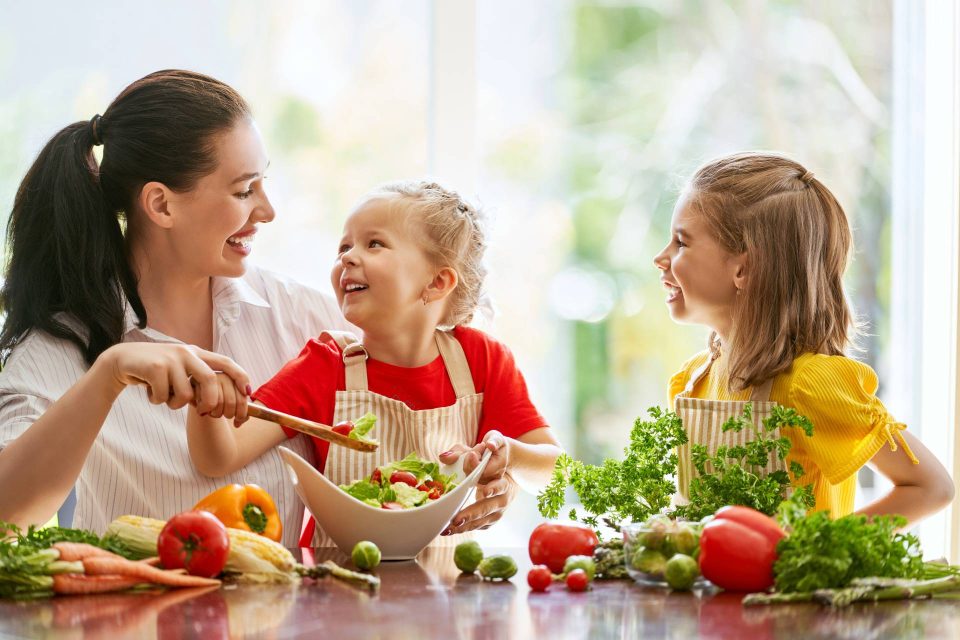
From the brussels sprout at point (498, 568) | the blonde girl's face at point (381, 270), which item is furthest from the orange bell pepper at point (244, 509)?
the blonde girl's face at point (381, 270)

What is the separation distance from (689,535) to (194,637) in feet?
2.36

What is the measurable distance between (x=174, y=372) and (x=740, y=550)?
956mm

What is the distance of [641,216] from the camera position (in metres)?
3.65

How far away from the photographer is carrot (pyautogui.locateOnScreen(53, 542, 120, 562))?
1.53 meters

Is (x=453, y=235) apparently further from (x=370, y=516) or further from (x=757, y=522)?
(x=757, y=522)

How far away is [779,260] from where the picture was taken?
7.33 ft

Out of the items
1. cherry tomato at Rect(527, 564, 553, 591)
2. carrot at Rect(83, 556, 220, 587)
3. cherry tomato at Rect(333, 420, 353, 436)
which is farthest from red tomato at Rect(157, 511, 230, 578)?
cherry tomato at Rect(527, 564, 553, 591)

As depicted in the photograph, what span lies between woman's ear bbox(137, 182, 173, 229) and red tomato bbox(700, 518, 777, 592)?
1488 millimetres

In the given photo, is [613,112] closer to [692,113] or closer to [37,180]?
[692,113]

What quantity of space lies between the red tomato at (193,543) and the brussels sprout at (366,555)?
214 mm

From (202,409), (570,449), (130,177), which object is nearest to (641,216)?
(570,449)

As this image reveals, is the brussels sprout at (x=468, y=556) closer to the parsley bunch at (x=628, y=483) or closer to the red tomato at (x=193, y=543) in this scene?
the parsley bunch at (x=628, y=483)

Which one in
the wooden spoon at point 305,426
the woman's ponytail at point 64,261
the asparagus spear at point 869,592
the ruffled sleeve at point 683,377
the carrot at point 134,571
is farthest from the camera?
the ruffled sleeve at point 683,377

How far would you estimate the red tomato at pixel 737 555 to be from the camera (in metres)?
1.48
